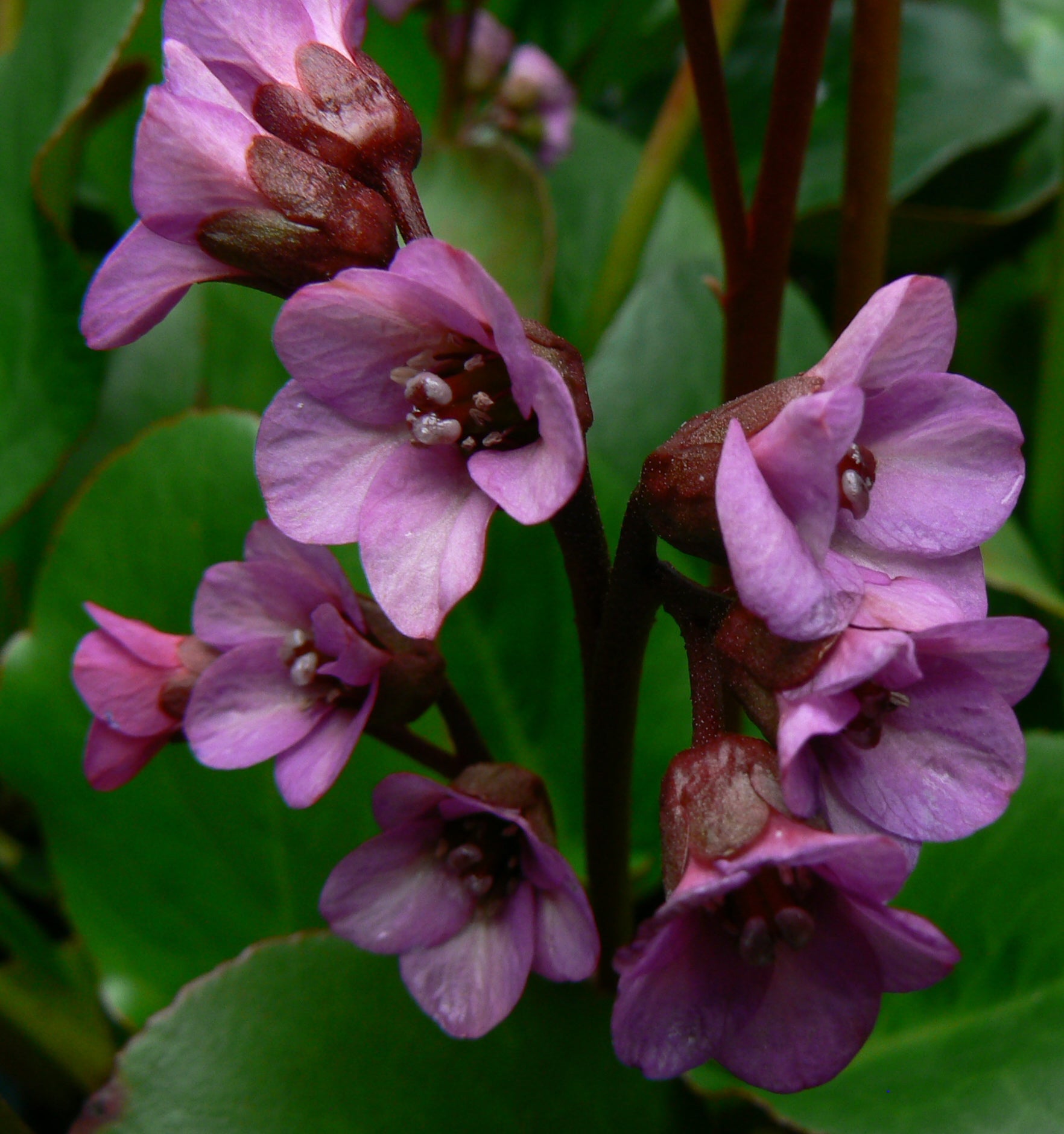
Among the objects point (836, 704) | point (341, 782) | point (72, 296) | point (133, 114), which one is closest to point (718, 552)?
point (836, 704)

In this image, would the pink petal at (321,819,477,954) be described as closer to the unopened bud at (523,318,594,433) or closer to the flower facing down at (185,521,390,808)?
the flower facing down at (185,521,390,808)

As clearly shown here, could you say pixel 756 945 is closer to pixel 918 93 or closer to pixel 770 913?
pixel 770 913

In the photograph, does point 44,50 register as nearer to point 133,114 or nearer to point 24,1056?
point 133,114

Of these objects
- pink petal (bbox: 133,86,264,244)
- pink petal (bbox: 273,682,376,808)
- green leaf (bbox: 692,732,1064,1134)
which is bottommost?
green leaf (bbox: 692,732,1064,1134)

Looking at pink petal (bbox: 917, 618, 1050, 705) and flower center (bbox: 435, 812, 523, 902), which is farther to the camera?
flower center (bbox: 435, 812, 523, 902)

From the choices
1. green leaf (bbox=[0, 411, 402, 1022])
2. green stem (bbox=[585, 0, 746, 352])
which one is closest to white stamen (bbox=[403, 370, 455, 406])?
green leaf (bbox=[0, 411, 402, 1022])

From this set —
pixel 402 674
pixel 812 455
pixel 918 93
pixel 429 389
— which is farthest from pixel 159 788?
pixel 918 93

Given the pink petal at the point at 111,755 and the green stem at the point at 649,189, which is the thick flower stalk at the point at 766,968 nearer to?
the pink petal at the point at 111,755
